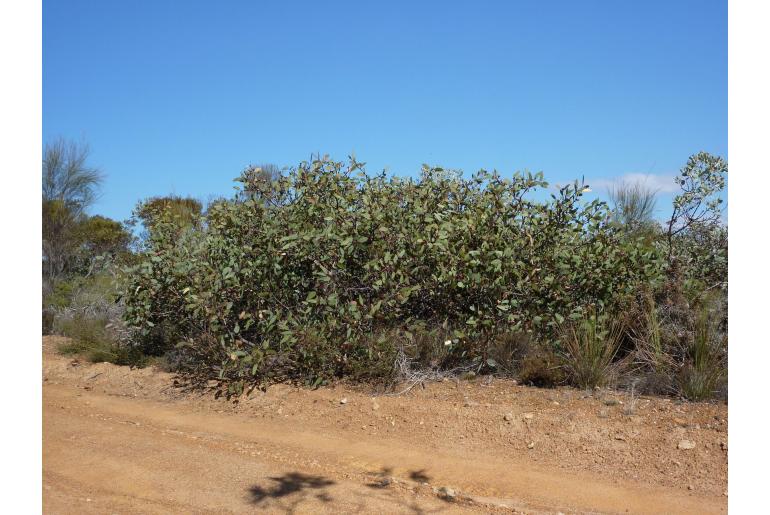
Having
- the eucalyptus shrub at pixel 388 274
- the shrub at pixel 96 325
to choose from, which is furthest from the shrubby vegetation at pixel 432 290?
the shrub at pixel 96 325

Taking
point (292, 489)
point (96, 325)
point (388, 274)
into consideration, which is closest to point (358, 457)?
point (292, 489)

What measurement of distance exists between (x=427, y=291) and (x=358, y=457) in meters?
2.28

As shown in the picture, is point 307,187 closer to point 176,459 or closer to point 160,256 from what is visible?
point 160,256

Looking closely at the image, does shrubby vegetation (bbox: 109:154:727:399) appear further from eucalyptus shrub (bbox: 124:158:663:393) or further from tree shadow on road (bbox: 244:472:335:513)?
tree shadow on road (bbox: 244:472:335:513)

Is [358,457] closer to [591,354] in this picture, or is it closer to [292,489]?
[292,489]

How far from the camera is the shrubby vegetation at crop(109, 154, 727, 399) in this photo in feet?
22.0

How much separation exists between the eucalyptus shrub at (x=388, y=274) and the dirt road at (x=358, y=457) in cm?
52

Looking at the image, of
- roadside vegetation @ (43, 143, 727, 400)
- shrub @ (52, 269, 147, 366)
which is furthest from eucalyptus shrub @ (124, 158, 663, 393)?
shrub @ (52, 269, 147, 366)

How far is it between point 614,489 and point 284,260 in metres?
3.89

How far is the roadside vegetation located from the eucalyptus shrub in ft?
0.06

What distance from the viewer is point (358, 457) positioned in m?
5.22

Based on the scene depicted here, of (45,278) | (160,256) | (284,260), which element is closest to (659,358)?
(284,260)

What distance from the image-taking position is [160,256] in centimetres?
780

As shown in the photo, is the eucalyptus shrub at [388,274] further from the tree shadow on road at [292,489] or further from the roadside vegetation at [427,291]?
the tree shadow on road at [292,489]
